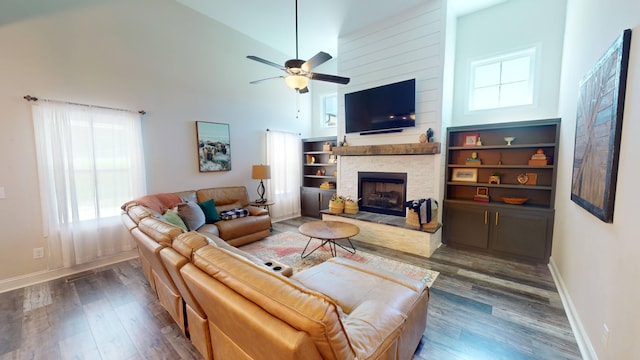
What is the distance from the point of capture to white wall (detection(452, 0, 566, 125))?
3350mm

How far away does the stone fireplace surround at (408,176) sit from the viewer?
3672 mm

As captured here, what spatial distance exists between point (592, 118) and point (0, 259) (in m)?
6.09

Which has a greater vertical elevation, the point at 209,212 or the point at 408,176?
the point at 408,176

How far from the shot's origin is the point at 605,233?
166 cm

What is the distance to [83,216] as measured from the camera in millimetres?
3203

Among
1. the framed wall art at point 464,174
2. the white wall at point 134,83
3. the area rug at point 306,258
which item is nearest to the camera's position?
the white wall at point 134,83

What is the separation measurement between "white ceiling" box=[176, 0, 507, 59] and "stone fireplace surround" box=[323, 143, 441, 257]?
2166mm

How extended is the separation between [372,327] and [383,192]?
11.3 ft

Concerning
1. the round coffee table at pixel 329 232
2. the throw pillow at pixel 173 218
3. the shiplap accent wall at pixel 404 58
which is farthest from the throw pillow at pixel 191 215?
the shiplap accent wall at pixel 404 58

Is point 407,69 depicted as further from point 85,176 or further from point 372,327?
point 85,176

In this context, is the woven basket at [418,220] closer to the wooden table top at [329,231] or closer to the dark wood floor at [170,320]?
the dark wood floor at [170,320]

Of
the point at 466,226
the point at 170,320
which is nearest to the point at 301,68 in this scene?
the point at 170,320

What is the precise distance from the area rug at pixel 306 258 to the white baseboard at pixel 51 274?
175 cm

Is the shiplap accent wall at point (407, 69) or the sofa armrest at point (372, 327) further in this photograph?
the shiplap accent wall at point (407, 69)
